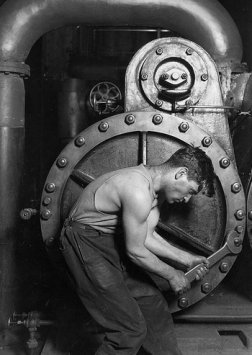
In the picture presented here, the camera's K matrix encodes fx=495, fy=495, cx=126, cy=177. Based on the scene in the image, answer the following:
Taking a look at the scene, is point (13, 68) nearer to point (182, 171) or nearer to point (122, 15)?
point (122, 15)

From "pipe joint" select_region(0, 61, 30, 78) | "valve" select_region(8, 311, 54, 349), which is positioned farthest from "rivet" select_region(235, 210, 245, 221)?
"pipe joint" select_region(0, 61, 30, 78)

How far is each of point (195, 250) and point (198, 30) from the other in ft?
4.04

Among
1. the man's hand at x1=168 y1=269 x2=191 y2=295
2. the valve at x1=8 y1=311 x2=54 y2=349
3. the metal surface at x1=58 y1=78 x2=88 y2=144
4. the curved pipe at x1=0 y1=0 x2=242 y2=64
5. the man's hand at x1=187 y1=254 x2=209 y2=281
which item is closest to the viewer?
the man's hand at x1=168 y1=269 x2=191 y2=295

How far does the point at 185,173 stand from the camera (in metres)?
2.17

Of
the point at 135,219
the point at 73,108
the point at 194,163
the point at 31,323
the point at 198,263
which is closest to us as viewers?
the point at 135,219

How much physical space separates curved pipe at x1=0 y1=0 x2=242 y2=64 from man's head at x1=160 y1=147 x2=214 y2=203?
2.74 ft

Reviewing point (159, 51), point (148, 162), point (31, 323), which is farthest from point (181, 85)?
point (31, 323)

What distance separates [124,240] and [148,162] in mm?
537

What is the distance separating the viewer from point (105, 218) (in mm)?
2238

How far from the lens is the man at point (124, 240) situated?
83.9 inches

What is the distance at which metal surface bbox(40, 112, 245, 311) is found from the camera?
2541mm

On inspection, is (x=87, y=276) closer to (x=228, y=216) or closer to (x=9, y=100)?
(x=228, y=216)

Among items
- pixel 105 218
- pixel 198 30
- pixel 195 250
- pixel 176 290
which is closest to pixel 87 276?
pixel 105 218

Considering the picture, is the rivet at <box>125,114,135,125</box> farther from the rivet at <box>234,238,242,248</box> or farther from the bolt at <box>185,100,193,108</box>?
the rivet at <box>234,238,242,248</box>
